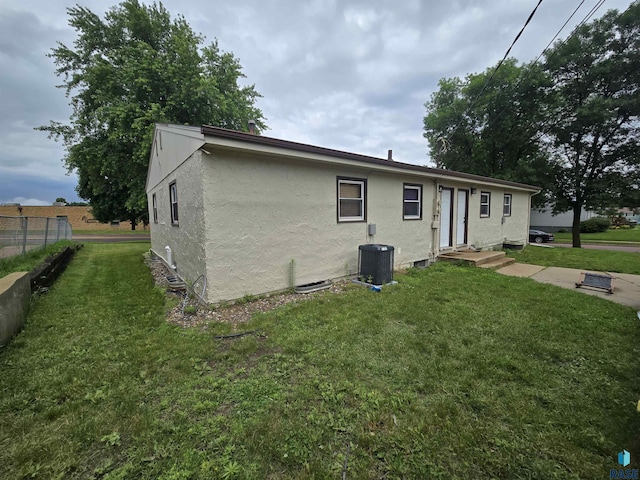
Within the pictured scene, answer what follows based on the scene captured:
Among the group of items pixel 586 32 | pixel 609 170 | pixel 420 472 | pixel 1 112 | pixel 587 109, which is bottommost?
pixel 420 472

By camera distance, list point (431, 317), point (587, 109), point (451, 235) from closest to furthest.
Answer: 1. point (431, 317)
2. point (451, 235)
3. point (587, 109)

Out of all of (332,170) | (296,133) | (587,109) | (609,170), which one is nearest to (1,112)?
(296,133)

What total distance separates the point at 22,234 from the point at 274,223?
296 inches

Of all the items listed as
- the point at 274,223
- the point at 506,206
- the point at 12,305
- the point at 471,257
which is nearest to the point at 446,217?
the point at 471,257

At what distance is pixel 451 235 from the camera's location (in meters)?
9.07

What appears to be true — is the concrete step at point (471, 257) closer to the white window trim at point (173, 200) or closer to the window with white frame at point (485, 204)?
the window with white frame at point (485, 204)

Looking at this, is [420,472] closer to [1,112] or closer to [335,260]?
[335,260]

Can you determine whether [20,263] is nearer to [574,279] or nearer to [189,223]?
[189,223]

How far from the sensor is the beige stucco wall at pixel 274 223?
444 centimetres

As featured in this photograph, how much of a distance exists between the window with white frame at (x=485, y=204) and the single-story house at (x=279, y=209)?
2.55 meters

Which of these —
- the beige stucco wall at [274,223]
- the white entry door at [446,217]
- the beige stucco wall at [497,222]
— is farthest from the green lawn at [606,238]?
the beige stucco wall at [274,223]

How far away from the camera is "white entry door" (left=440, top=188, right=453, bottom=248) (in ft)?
28.4

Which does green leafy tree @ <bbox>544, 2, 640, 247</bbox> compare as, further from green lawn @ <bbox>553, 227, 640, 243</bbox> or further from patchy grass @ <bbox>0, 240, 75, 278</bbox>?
patchy grass @ <bbox>0, 240, 75, 278</bbox>

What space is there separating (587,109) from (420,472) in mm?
19913
